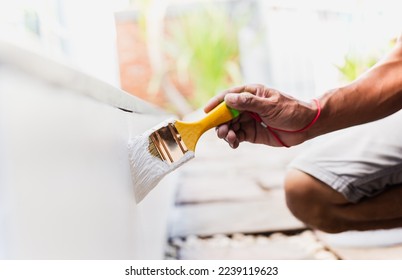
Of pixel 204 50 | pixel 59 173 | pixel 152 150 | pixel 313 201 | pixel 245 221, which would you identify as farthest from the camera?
pixel 204 50

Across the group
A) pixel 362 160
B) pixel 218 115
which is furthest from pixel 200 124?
pixel 362 160

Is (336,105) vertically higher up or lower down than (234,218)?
higher up

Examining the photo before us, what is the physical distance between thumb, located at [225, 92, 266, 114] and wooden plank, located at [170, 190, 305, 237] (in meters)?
0.56

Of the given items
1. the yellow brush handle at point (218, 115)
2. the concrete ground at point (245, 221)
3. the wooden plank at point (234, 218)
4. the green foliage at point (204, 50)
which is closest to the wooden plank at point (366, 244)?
the concrete ground at point (245, 221)

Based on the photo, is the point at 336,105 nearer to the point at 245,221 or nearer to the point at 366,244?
the point at 366,244

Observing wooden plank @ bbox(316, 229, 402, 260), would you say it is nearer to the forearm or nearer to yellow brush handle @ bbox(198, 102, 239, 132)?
A: the forearm

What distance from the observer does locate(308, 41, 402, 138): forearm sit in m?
0.82

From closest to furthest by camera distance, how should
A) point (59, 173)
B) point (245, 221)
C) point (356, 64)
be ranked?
point (59, 173), point (245, 221), point (356, 64)

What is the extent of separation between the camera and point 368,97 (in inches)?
32.6

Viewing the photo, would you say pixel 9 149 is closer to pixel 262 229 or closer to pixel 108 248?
pixel 108 248

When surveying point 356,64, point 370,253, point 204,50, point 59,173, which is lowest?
point 370,253

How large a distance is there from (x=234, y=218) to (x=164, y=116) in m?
0.38

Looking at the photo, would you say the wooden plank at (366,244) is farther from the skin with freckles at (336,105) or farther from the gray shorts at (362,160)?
the skin with freckles at (336,105)

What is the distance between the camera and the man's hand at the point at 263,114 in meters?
0.74
